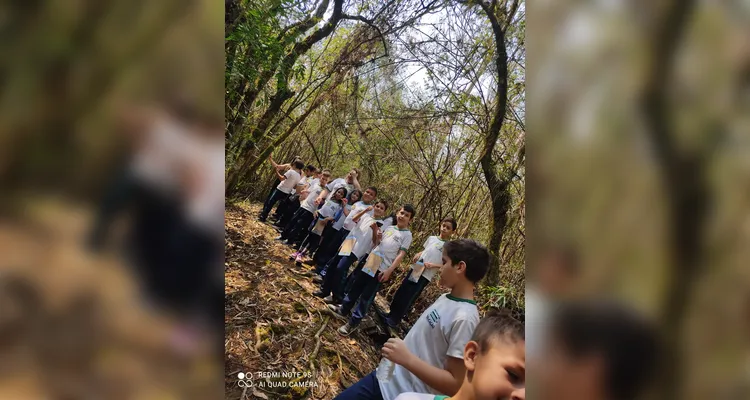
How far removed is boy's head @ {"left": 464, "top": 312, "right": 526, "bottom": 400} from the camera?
1.05 metres

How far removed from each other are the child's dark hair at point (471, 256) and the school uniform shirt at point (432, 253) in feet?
0.14

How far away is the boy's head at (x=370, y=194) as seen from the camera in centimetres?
136

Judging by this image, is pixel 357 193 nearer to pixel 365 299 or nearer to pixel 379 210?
pixel 379 210

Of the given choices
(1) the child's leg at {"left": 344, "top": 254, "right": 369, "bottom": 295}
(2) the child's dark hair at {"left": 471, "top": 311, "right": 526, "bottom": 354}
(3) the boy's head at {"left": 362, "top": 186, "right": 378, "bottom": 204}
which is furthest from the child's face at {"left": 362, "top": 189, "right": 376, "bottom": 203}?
(2) the child's dark hair at {"left": 471, "top": 311, "right": 526, "bottom": 354}

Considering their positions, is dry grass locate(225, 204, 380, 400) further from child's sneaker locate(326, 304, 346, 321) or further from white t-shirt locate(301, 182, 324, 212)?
white t-shirt locate(301, 182, 324, 212)

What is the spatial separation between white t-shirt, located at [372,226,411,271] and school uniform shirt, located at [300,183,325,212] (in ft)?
0.96

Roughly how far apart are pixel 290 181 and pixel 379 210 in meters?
0.36
